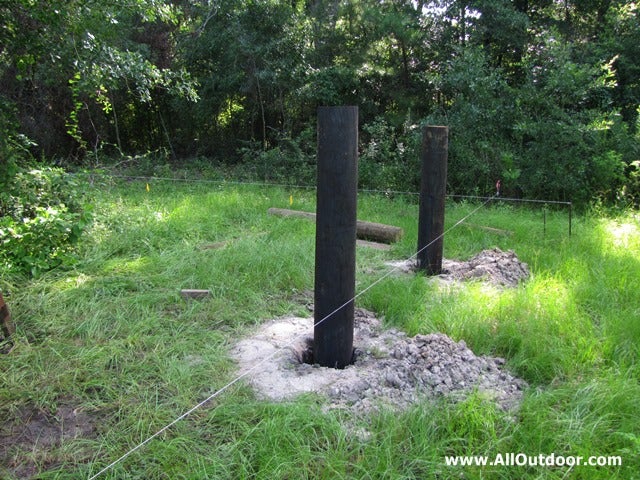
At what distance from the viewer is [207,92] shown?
1215 cm

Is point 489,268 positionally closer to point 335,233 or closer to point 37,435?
point 335,233

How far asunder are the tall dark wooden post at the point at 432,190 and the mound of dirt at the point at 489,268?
255mm

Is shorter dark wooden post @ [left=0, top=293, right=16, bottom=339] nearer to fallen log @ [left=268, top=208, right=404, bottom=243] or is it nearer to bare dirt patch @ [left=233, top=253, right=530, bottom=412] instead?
bare dirt patch @ [left=233, top=253, right=530, bottom=412]

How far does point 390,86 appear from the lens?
1118 cm

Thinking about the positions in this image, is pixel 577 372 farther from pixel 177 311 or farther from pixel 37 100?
pixel 37 100

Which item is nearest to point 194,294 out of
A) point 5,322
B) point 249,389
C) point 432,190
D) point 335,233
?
point 5,322

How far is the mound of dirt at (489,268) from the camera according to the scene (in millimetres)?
4309

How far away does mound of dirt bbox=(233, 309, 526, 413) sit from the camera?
260 centimetres

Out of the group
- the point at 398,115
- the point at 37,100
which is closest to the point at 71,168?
the point at 37,100

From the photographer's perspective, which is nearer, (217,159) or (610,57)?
(610,57)

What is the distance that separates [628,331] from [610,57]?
7500mm

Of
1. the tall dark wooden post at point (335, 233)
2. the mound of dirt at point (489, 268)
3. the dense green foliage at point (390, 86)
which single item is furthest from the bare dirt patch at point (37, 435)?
the dense green foliage at point (390, 86)

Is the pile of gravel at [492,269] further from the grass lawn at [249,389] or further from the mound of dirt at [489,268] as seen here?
the grass lawn at [249,389]

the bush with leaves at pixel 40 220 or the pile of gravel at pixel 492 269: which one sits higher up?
the bush with leaves at pixel 40 220
